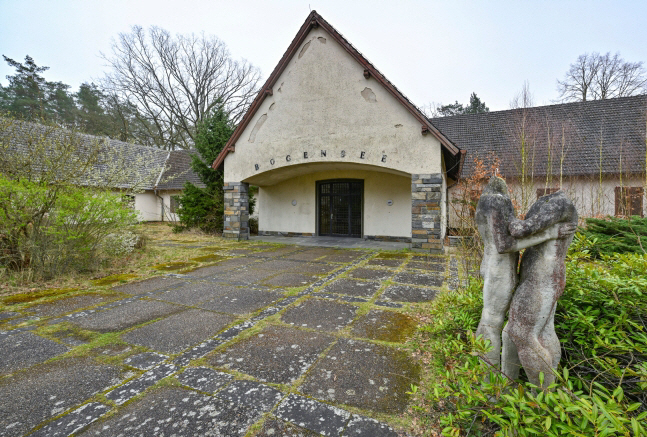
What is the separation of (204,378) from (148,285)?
3.09 metres

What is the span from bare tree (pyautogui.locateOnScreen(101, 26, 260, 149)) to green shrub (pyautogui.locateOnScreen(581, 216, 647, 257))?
60.3 ft

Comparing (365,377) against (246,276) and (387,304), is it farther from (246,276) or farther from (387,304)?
(246,276)

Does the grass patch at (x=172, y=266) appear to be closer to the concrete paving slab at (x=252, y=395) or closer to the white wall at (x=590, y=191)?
the concrete paving slab at (x=252, y=395)

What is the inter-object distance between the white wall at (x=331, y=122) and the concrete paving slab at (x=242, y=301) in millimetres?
5224

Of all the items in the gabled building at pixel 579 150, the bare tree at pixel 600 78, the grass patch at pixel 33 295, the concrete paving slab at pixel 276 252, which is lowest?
the grass patch at pixel 33 295

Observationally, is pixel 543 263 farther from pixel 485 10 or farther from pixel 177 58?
pixel 177 58

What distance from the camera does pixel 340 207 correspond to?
37.2 ft

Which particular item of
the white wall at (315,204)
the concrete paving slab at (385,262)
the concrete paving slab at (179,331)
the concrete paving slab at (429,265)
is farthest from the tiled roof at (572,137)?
the concrete paving slab at (179,331)

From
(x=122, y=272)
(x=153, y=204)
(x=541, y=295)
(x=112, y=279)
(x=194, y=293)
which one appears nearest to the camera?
(x=541, y=295)

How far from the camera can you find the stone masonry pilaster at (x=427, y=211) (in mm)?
7551

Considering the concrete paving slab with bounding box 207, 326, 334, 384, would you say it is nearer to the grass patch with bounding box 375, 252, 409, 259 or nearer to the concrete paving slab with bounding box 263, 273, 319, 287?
the concrete paving slab with bounding box 263, 273, 319, 287

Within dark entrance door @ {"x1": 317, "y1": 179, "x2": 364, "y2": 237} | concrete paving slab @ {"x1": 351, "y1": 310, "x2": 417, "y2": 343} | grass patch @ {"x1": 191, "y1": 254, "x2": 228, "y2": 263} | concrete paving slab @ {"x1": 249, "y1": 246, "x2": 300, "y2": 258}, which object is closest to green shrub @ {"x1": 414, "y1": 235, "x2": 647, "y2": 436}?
concrete paving slab @ {"x1": 351, "y1": 310, "x2": 417, "y2": 343}

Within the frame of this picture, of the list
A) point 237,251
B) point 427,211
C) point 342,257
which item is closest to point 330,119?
point 427,211

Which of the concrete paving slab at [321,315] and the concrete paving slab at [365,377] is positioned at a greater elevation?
the concrete paving slab at [321,315]
